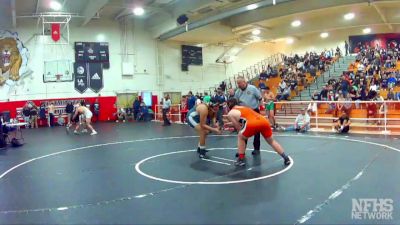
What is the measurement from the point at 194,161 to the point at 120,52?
17912 millimetres

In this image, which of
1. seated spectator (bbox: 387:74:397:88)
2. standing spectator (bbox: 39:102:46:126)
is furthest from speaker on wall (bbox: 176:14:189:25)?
seated spectator (bbox: 387:74:397:88)

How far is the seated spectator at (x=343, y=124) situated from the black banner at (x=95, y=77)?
51.5 ft

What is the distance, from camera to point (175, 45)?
26234mm

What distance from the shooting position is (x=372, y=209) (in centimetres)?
435

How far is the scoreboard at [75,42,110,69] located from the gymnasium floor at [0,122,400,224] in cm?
1420

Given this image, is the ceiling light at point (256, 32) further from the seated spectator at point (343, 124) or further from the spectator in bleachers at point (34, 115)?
the spectator in bleachers at point (34, 115)

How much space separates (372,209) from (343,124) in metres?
8.56

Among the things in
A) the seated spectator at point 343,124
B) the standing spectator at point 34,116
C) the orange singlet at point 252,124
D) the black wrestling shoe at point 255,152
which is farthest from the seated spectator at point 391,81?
the standing spectator at point 34,116

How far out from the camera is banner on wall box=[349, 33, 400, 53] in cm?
2877

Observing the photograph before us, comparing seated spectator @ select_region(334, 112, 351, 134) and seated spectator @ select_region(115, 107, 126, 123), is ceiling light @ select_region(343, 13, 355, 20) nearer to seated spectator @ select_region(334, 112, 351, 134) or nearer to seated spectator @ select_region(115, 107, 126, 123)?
seated spectator @ select_region(334, 112, 351, 134)

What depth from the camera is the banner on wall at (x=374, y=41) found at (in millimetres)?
28766

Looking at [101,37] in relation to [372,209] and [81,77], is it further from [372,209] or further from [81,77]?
[372,209]

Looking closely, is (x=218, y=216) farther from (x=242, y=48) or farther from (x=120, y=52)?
(x=242, y=48)

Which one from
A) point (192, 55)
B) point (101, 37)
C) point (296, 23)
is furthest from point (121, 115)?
point (296, 23)
